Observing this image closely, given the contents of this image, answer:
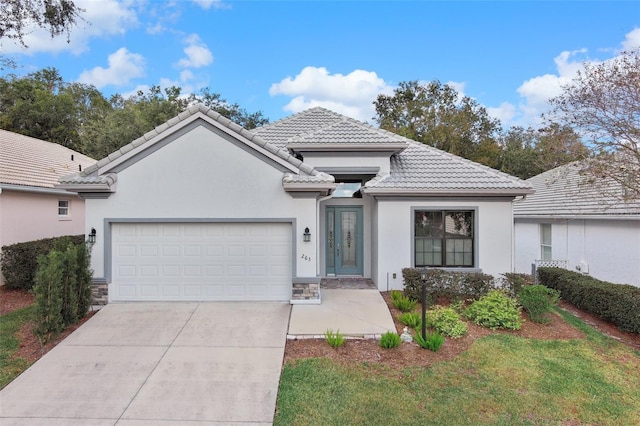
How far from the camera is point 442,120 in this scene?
28.8 meters

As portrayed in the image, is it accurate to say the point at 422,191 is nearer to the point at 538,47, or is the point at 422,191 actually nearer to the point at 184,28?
the point at 538,47

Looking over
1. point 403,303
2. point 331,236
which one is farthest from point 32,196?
point 403,303

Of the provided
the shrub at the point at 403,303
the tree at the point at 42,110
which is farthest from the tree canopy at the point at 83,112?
the shrub at the point at 403,303

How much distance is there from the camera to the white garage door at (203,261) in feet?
27.2

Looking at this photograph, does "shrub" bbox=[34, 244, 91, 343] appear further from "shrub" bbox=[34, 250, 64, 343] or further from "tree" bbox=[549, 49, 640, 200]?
"tree" bbox=[549, 49, 640, 200]

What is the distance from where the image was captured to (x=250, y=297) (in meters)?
8.37

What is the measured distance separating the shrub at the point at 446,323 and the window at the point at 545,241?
9.42m

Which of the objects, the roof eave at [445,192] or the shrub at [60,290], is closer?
the shrub at [60,290]

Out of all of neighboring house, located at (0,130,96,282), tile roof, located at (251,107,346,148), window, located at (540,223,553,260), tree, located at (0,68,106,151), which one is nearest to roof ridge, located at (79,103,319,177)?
tile roof, located at (251,107,346,148)

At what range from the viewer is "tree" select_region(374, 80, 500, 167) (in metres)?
28.6

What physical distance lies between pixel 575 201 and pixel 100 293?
16.1m

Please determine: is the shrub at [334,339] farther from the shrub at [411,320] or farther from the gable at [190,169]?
the gable at [190,169]

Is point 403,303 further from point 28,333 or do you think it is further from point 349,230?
point 28,333

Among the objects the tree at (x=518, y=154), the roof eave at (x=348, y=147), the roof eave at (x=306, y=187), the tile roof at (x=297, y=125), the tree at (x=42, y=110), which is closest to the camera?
the roof eave at (x=306, y=187)
